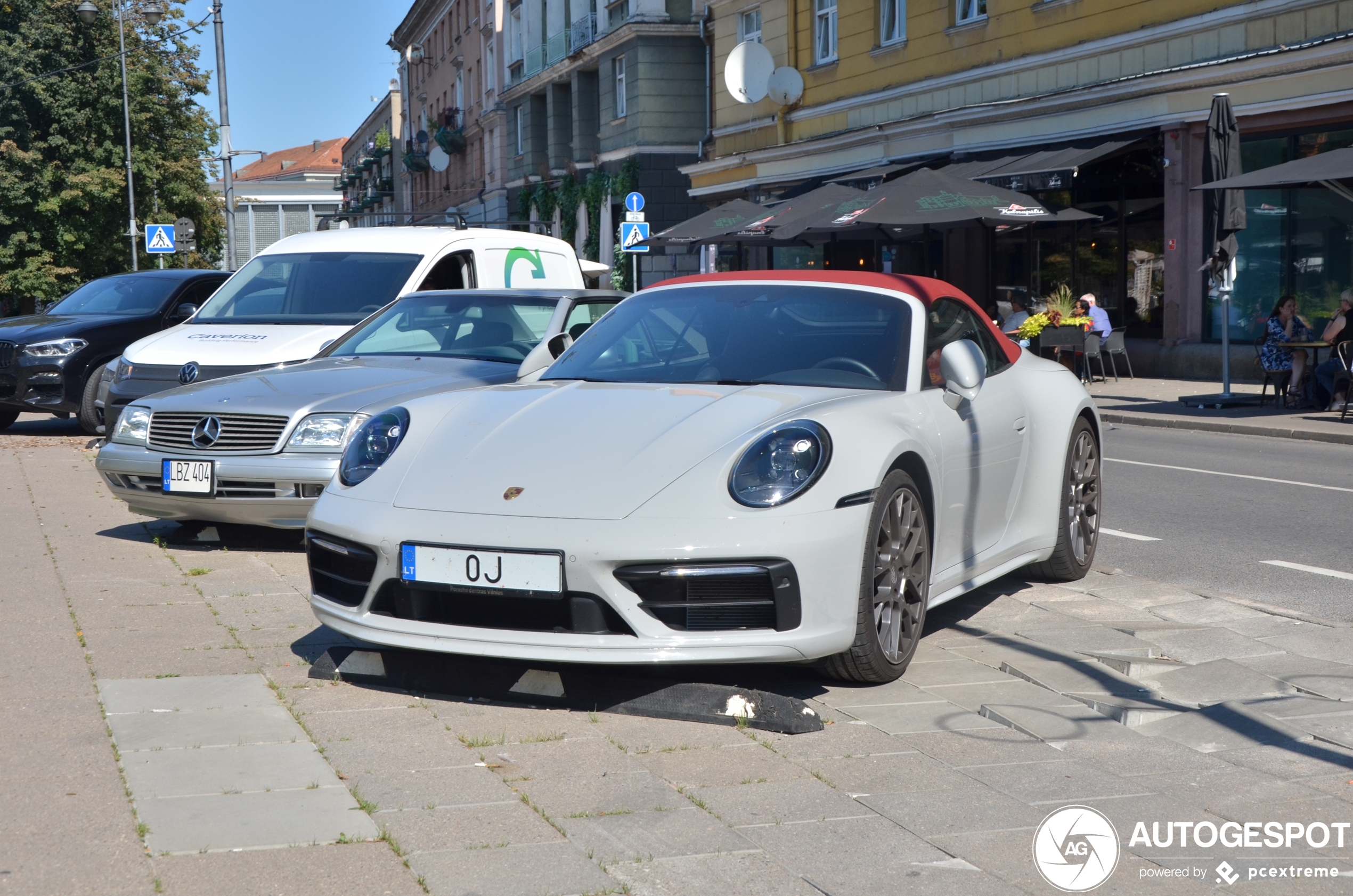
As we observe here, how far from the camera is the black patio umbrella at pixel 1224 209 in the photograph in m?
16.5

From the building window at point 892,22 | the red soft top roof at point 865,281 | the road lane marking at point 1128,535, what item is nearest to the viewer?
the red soft top roof at point 865,281

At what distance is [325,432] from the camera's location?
7.23 metres

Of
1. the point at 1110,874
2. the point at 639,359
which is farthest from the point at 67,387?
the point at 1110,874

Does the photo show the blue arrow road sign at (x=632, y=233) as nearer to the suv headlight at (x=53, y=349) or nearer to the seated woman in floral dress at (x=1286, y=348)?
the seated woman in floral dress at (x=1286, y=348)

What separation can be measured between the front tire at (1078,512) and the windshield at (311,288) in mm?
5584

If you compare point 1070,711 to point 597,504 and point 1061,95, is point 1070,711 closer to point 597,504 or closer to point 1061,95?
point 597,504

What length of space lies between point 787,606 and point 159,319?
12.0 metres

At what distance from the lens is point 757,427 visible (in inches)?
182

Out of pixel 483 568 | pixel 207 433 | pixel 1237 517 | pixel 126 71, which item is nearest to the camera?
pixel 483 568

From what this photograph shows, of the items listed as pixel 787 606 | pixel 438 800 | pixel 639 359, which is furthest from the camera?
pixel 639 359

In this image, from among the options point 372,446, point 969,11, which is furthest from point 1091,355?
point 372,446

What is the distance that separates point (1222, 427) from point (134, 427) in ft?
36.8

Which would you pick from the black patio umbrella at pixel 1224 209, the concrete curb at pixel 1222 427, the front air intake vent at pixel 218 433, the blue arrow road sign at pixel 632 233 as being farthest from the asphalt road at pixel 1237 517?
the blue arrow road sign at pixel 632 233

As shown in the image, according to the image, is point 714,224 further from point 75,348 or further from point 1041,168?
point 75,348
